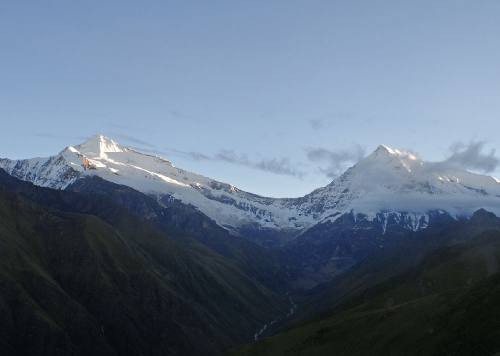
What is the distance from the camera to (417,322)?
490 feet

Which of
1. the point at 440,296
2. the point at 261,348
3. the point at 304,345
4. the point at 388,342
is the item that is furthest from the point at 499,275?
the point at 261,348

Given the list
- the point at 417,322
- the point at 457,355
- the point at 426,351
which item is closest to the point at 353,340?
the point at 417,322

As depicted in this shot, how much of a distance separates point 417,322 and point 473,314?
15638mm

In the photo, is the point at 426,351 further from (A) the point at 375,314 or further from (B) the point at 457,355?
(A) the point at 375,314

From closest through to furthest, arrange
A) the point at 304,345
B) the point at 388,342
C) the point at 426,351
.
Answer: the point at 426,351
the point at 388,342
the point at 304,345

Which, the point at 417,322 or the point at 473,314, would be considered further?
the point at 417,322

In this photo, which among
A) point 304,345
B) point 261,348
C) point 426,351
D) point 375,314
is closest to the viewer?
point 426,351

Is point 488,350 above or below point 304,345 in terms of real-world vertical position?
above

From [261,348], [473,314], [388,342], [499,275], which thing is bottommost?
[261,348]

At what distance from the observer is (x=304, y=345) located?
7234 inches

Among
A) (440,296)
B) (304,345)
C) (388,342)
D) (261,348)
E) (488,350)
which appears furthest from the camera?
(261,348)

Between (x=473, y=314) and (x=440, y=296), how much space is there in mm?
22380

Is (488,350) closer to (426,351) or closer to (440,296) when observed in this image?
(426,351)

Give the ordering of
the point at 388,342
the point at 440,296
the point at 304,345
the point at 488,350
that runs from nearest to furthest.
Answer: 1. the point at 488,350
2. the point at 388,342
3. the point at 440,296
4. the point at 304,345
